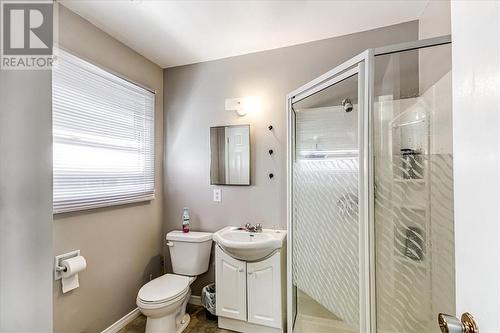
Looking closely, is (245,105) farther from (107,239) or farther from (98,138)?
(107,239)

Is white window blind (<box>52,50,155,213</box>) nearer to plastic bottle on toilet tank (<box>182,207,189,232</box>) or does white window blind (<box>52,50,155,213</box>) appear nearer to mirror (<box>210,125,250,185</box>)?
plastic bottle on toilet tank (<box>182,207,189,232</box>)

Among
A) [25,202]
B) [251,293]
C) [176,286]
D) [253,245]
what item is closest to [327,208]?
[253,245]

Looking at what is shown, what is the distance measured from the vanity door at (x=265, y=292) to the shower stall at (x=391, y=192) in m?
0.41

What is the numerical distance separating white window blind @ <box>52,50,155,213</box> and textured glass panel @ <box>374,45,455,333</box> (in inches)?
77.0

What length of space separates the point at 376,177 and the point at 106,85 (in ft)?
6.90

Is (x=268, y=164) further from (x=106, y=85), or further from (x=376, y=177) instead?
(x=106, y=85)

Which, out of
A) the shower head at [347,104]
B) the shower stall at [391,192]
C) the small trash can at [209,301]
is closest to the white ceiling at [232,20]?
the shower stall at [391,192]

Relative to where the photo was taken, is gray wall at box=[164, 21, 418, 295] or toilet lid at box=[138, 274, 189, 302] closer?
toilet lid at box=[138, 274, 189, 302]

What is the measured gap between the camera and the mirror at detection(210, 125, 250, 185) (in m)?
2.33

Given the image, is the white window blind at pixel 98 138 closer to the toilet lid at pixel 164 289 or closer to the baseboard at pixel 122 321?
the toilet lid at pixel 164 289

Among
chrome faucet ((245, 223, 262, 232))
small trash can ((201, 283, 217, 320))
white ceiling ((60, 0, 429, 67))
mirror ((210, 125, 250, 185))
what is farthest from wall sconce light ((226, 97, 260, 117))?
small trash can ((201, 283, 217, 320))

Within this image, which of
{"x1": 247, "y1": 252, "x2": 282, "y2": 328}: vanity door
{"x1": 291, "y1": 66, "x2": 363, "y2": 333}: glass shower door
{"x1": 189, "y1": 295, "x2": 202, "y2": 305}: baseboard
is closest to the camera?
{"x1": 291, "y1": 66, "x2": 363, "y2": 333}: glass shower door

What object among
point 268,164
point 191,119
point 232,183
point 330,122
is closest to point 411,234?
point 330,122

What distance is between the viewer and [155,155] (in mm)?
2521
